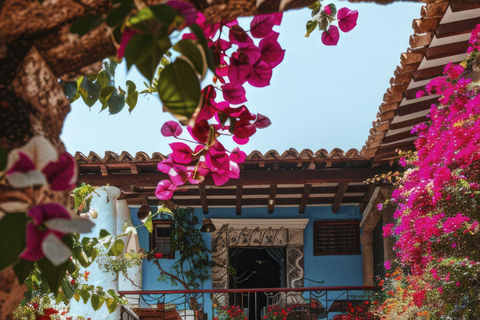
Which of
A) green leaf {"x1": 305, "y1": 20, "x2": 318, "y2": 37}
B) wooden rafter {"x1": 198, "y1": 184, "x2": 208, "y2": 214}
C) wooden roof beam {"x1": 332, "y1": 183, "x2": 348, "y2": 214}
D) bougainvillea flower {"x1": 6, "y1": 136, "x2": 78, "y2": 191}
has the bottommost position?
bougainvillea flower {"x1": 6, "y1": 136, "x2": 78, "y2": 191}

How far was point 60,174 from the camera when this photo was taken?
1.58 ft

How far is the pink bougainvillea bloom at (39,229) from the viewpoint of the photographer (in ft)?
1.40

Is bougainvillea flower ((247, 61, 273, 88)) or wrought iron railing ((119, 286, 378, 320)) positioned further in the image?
wrought iron railing ((119, 286, 378, 320))

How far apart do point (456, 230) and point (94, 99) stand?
3116 millimetres

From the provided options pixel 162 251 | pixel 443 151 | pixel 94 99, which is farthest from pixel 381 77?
pixel 94 99

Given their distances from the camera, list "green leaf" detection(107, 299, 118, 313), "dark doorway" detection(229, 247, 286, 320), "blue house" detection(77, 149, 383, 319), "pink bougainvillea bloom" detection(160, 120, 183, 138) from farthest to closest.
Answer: "dark doorway" detection(229, 247, 286, 320) → "blue house" detection(77, 149, 383, 319) → "green leaf" detection(107, 299, 118, 313) → "pink bougainvillea bloom" detection(160, 120, 183, 138)

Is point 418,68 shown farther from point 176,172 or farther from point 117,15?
A: point 117,15

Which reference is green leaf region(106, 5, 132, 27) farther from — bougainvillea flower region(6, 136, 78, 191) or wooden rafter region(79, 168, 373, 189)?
wooden rafter region(79, 168, 373, 189)

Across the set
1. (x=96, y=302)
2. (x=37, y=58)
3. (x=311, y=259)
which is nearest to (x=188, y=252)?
(x=311, y=259)

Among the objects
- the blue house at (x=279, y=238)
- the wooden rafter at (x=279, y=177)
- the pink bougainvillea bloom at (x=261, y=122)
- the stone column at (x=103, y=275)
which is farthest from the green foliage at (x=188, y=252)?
the pink bougainvillea bloom at (x=261, y=122)

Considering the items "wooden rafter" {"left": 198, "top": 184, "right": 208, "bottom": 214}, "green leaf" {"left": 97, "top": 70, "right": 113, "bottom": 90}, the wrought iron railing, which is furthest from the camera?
"wooden rafter" {"left": 198, "top": 184, "right": 208, "bottom": 214}

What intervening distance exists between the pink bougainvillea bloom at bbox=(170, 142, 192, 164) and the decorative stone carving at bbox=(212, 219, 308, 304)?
8.91 metres

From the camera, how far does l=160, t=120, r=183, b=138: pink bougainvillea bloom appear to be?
1.05 metres

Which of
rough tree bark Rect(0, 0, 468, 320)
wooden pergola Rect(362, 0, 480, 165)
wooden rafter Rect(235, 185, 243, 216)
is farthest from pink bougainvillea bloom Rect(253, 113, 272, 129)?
wooden rafter Rect(235, 185, 243, 216)
